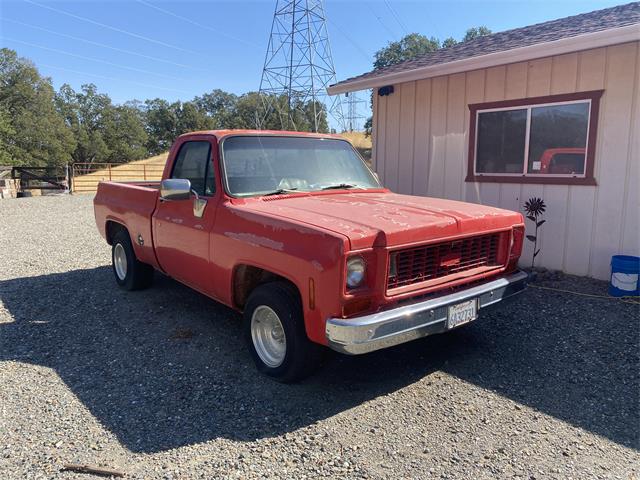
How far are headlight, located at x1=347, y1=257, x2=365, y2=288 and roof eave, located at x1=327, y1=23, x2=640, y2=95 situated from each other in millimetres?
4743

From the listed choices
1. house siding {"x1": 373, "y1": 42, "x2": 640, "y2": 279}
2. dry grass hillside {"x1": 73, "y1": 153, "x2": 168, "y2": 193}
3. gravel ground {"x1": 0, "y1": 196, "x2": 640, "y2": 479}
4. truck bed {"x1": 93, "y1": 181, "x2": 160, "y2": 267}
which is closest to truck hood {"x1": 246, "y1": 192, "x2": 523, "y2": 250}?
gravel ground {"x1": 0, "y1": 196, "x2": 640, "y2": 479}

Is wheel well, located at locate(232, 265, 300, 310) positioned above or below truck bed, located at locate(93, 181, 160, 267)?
below

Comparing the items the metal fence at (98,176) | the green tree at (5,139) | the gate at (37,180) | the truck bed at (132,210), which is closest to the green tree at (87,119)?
the green tree at (5,139)

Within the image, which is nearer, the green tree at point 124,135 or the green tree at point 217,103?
the green tree at point 124,135

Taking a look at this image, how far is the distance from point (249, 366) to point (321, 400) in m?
0.79

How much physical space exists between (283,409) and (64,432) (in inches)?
54.8

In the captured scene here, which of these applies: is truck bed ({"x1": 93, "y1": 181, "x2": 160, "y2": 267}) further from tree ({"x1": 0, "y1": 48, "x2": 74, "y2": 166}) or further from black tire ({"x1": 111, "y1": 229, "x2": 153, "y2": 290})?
tree ({"x1": 0, "y1": 48, "x2": 74, "y2": 166})

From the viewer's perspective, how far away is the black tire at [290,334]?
3199 mm

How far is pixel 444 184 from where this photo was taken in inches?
311

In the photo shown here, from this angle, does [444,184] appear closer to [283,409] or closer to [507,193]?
[507,193]

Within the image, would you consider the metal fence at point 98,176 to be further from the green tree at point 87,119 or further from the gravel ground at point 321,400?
the green tree at point 87,119

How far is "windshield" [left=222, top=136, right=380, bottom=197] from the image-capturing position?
4074 mm

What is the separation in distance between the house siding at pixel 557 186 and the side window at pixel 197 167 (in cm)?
468

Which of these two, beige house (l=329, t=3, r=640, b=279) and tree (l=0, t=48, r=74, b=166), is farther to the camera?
tree (l=0, t=48, r=74, b=166)
